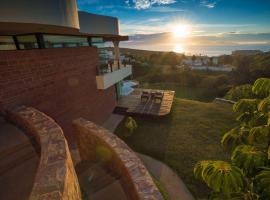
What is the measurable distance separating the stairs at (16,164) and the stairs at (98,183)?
2.34m

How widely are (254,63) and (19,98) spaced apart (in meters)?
34.0

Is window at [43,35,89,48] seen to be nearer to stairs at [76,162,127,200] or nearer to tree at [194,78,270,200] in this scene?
stairs at [76,162,127,200]

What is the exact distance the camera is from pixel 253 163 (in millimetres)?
3109

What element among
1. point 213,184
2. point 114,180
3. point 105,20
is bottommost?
point 114,180

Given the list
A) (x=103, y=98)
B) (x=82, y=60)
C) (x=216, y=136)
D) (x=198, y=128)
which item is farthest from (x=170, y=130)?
(x=82, y=60)

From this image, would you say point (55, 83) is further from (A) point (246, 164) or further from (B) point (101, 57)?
(A) point (246, 164)

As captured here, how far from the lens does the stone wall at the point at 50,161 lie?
9.11 ft

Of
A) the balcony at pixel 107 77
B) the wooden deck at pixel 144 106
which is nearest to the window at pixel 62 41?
the balcony at pixel 107 77

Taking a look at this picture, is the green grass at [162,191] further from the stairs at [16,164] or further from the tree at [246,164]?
the stairs at [16,164]

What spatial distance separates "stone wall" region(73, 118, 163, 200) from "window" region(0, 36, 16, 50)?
15.3 feet

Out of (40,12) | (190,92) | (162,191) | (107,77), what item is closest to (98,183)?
(162,191)

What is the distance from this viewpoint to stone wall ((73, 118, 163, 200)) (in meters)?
4.57

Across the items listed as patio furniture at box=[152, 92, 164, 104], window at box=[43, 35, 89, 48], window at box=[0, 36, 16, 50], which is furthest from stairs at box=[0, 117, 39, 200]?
patio furniture at box=[152, 92, 164, 104]

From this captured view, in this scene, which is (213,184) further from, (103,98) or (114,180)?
(103,98)
